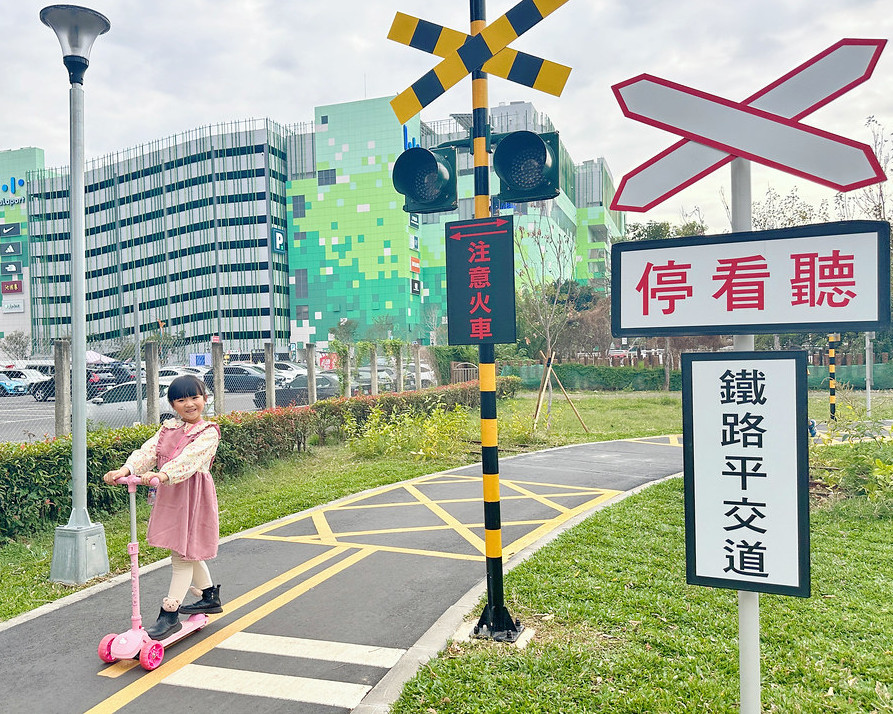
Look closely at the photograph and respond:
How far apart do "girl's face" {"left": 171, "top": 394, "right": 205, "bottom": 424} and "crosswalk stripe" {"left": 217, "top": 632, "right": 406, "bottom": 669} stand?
4.50 feet

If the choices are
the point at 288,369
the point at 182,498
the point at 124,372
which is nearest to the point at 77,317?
the point at 182,498

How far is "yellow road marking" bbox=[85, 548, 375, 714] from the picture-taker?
141 inches

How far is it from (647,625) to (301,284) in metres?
73.0

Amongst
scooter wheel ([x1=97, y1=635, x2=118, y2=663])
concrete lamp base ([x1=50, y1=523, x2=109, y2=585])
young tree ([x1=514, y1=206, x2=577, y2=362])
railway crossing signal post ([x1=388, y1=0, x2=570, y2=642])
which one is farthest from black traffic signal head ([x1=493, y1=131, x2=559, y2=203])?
young tree ([x1=514, y1=206, x2=577, y2=362])

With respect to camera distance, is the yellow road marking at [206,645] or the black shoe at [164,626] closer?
the yellow road marking at [206,645]

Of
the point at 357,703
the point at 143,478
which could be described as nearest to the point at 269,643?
the point at 357,703

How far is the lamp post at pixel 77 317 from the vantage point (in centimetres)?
539

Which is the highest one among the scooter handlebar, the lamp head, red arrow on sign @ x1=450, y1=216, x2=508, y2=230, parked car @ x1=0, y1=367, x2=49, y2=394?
the lamp head

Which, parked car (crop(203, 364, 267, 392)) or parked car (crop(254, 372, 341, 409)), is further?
parked car (crop(203, 364, 267, 392))

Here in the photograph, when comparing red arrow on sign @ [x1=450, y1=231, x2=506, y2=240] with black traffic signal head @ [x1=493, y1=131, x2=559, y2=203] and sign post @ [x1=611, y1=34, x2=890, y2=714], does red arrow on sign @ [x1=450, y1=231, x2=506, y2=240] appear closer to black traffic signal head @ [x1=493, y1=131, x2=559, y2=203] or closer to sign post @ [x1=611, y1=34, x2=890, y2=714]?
black traffic signal head @ [x1=493, y1=131, x2=559, y2=203]

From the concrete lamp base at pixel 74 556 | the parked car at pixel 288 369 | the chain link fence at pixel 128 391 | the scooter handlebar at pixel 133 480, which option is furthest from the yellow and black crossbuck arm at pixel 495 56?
the parked car at pixel 288 369

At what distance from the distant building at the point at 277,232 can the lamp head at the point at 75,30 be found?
204ft

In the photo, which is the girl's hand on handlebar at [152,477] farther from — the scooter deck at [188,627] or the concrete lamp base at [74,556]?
the concrete lamp base at [74,556]

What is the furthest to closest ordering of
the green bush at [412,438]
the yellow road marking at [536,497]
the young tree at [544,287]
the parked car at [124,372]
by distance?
the parked car at [124,372]
the young tree at [544,287]
the green bush at [412,438]
the yellow road marking at [536,497]
